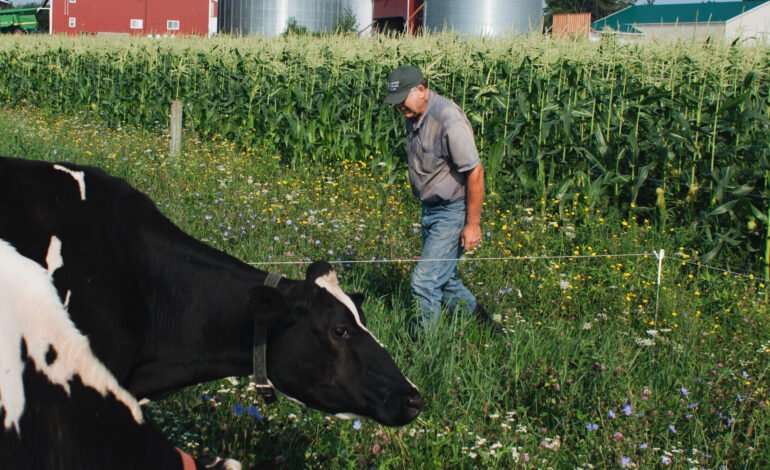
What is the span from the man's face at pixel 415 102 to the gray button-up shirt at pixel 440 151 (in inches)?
1.9

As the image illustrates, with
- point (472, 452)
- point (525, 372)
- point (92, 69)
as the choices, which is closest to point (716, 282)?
point (525, 372)

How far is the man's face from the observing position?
587cm

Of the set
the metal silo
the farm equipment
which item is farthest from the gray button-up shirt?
the farm equipment

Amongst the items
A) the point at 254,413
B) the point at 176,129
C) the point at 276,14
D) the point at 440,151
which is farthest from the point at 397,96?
the point at 276,14

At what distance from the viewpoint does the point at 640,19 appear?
42.3 m

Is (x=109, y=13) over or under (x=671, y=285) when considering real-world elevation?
over

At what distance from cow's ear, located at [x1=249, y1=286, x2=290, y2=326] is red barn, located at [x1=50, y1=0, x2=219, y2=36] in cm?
6246

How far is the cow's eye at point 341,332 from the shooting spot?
336 centimetres

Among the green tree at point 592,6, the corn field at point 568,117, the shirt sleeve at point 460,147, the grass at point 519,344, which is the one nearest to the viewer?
the grass at point 519,344

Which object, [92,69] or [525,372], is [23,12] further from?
[525,372]

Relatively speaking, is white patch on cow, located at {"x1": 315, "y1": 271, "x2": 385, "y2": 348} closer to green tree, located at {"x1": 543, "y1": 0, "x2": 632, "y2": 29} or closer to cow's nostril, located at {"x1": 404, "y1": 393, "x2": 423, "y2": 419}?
cow's nostril, located at {"x1": 404, "y1": 393, "x2": 423, "y2": 419}

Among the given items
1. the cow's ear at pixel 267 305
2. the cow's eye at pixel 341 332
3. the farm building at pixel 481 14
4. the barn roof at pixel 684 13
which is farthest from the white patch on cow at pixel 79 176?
the barn roof at pixel 684 13

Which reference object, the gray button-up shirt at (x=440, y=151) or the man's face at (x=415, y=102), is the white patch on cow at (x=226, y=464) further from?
the man's face at (x=415, y=102)

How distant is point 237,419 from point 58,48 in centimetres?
2057
